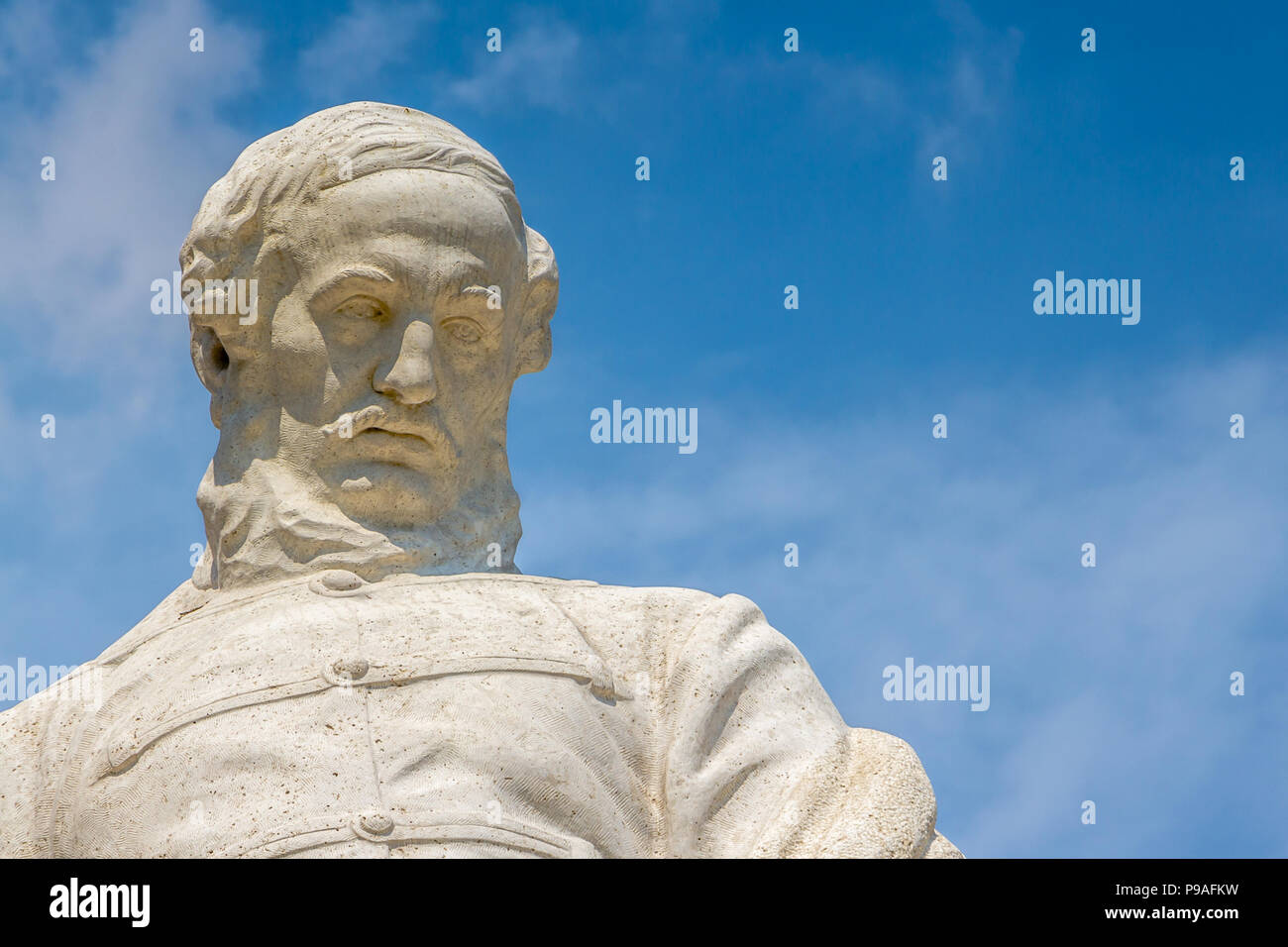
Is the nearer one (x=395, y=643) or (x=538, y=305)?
(x=395, y=643)

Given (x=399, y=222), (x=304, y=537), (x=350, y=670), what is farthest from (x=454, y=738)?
(x=399, y=222)

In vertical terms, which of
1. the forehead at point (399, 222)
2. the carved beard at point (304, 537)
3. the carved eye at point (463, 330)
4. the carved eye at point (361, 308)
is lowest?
the carved beard at point (304, 537)

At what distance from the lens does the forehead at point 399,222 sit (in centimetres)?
935

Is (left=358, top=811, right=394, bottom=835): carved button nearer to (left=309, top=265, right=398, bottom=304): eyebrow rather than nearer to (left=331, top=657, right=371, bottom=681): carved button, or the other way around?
(left=331, top=657, right=371, bottom=681): carved button

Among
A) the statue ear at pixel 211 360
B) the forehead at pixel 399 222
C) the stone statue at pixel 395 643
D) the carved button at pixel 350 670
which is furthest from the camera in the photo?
the statue ear at pixel 211 360

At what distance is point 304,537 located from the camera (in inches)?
364

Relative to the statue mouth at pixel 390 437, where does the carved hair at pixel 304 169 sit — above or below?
above

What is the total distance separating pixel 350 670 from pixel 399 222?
6.48 feet

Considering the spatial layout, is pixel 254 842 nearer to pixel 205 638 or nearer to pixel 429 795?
pixel 429 795

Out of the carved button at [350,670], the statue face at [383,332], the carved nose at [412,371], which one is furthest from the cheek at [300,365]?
the carved button at [350,670]

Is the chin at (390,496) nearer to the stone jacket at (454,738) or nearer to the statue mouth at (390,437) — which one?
the statue mouth at (390,437)

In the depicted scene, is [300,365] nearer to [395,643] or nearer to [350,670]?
[395,643]

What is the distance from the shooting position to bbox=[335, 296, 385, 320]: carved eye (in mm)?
9383

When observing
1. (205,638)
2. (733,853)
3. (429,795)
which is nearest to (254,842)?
(429,795)
